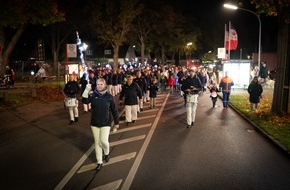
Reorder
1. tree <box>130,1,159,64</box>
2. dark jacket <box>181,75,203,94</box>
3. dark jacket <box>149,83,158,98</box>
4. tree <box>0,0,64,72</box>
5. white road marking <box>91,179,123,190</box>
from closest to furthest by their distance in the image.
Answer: white road marking <box>91,179,123,190</box>
dark jacket <box>181,75,203,94</box>
dark jacket <box>149,83,158,98</box>
tree <box>0,0,64,72</box>
tree <box>130,1,159,64</box>

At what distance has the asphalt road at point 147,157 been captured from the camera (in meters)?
7.32

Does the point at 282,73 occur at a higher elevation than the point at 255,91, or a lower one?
higher

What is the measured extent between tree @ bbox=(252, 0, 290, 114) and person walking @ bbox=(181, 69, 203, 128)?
4.04 meters

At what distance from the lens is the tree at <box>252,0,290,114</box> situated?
15.2 m

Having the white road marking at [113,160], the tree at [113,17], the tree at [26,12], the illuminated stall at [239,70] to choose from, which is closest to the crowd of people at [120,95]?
the white road marking at [113,160]

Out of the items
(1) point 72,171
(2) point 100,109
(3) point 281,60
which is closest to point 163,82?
(3) point 281,60

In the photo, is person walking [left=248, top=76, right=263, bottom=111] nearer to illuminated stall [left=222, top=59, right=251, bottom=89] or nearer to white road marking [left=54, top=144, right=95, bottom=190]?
white road marking [left=54, top=144, right=95, bottom=190]

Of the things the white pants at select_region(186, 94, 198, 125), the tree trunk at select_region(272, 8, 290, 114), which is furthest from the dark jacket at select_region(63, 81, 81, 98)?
the tree trunk at select_region(272, 8, 290, 114)

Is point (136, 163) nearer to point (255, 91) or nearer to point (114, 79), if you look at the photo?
point (255, 91)

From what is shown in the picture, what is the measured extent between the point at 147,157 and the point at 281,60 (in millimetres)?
8816

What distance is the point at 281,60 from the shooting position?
1544 centimetres

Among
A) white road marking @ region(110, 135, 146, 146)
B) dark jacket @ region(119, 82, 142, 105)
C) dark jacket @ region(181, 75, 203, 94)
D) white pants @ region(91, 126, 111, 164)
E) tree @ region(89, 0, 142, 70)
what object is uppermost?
tree @ region(89, 0, 142, 70)

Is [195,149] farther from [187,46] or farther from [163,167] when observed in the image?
Result: [187,46]

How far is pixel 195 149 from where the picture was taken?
10.0 m
